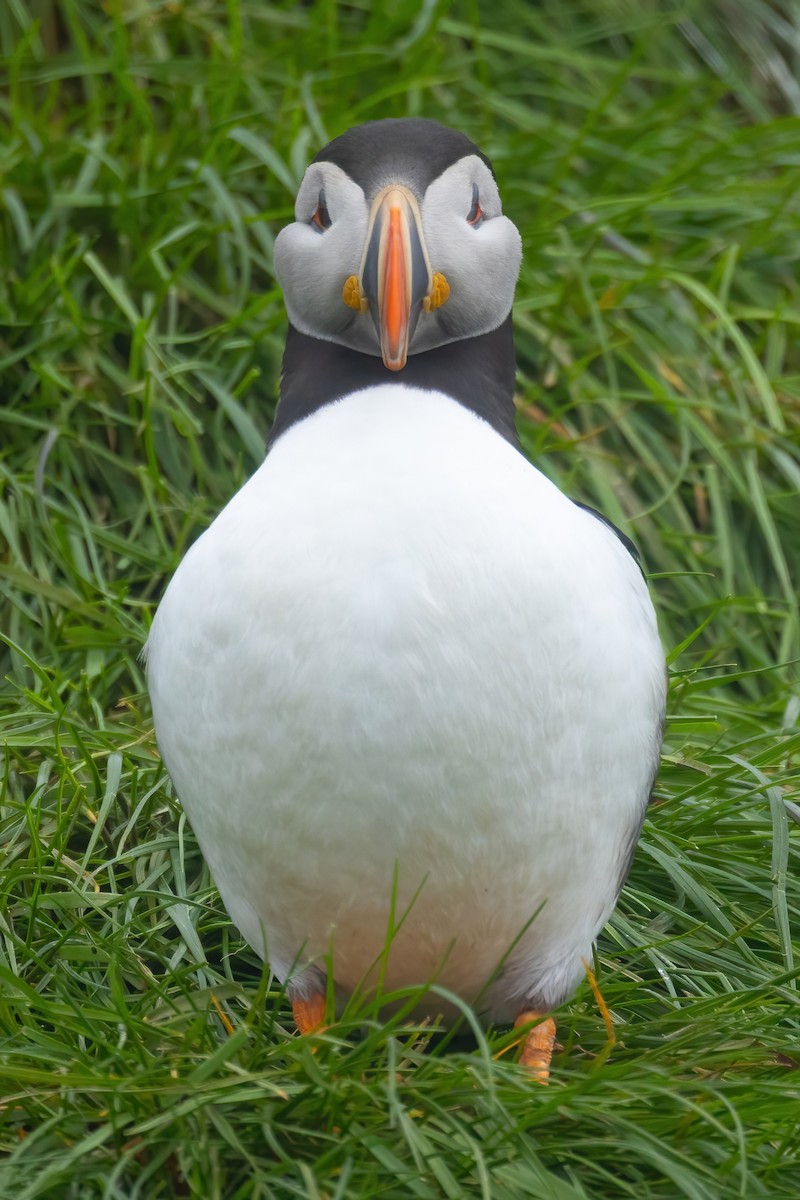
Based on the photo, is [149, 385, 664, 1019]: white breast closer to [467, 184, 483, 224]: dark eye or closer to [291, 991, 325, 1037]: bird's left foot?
[291, 991, 325, 1037]: bird's left foot

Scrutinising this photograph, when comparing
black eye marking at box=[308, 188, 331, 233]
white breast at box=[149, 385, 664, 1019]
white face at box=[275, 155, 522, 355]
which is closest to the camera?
white breast at box=[149, 385, 664, 1019]

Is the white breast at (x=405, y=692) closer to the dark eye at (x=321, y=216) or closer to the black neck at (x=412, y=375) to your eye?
the black neck at (x=412, y=375)

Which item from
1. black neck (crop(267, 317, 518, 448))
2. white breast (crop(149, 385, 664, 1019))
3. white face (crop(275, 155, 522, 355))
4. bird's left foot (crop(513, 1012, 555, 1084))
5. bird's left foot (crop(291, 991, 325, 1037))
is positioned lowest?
bird's left foot (crop(513, 1012, 555, 1084))

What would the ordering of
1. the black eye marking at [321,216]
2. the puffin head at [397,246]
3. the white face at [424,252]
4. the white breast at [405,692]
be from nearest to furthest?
1. the white breast at [405,692]
2. the puffin head at [397,246]
3. the white face at [424,252]
4. the black eye marking at [321,216]

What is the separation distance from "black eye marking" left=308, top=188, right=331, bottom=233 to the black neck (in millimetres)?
210

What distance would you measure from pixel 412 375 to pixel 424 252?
10.5 inches

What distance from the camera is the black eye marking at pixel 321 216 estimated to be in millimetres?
3113

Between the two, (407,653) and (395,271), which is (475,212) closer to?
(395,271)

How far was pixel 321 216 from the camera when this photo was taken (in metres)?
3.13

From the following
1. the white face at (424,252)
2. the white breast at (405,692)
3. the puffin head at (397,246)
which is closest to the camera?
Result: the white breast at (405,692)

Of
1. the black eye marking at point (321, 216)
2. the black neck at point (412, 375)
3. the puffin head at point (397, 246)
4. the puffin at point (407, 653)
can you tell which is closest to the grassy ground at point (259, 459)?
the puffin at point (407, 653)

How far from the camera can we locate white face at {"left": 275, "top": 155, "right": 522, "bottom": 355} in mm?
3006

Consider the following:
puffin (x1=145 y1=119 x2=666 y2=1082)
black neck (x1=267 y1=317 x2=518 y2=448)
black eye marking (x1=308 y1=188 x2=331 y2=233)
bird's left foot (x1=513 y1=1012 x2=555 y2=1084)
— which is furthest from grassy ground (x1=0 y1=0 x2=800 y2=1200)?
black eye marking (x1=308 y1=188 x2=331 y2=233)

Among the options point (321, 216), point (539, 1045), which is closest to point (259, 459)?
point (321, 216)
